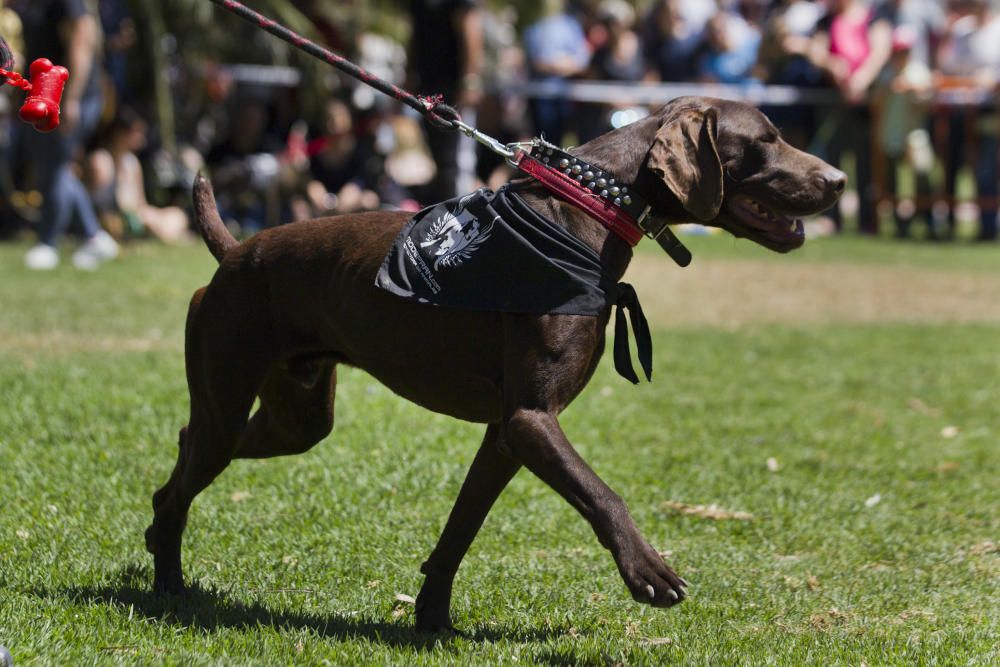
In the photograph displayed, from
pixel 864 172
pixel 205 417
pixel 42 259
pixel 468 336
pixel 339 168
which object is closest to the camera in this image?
pixel 468 336

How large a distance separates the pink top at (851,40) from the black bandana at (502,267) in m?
12.7

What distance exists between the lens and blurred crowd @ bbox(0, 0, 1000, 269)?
44.4 ft

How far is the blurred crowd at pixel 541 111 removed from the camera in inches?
533

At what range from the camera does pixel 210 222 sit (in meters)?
4.49

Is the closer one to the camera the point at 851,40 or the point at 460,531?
the point at 460,531

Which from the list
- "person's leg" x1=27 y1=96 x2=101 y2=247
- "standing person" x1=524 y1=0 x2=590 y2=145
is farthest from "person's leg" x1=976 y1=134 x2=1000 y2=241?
"person's leg" x1=27 y1=96 x2=101 y2=247

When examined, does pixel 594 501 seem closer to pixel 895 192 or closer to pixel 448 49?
pixel 448 49

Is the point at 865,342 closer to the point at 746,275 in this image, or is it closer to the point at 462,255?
the point at 746,275

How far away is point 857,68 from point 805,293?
552cm

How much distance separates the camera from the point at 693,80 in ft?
53.3

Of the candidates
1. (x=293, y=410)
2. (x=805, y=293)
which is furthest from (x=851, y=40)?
(x=293, y=410)

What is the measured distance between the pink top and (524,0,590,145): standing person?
2906mm

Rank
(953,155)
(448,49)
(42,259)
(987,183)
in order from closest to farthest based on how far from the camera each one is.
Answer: (448,49) → (42,259) → (987,183) → (953,155)

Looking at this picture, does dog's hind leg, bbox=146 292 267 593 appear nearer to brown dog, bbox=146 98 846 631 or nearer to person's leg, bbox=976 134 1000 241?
brown dog, bbox=146 98 846 631
